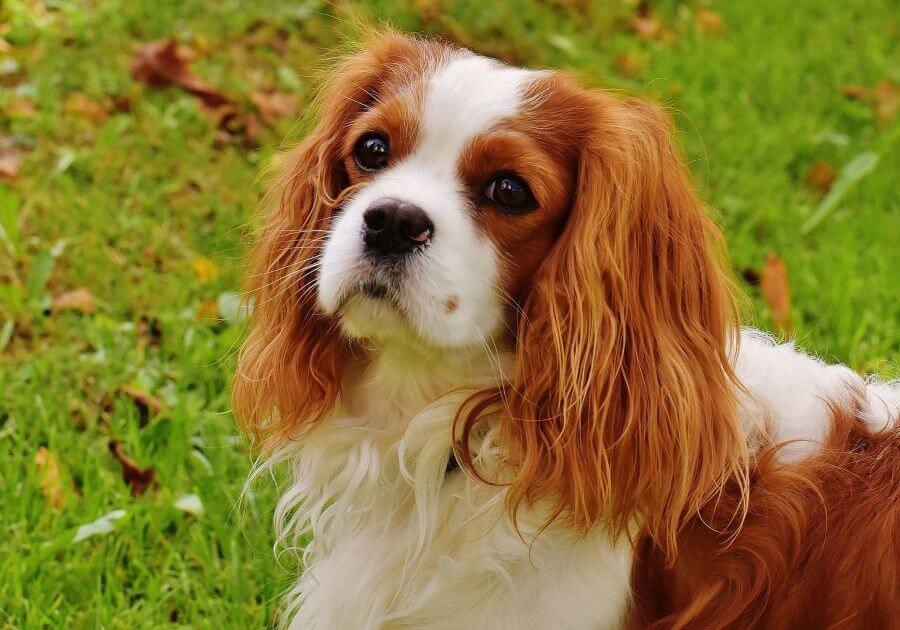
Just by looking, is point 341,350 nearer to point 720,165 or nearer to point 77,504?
point 77,504

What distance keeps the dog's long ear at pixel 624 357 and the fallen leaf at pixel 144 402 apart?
1.54 meters

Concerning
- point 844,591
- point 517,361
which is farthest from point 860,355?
point 517,361

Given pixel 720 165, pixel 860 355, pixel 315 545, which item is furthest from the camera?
pixel 720 165

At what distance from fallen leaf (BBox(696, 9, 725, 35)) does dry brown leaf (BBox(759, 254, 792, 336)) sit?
90.6 inches

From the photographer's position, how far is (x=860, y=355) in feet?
12.4

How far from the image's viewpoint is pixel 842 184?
481 cm

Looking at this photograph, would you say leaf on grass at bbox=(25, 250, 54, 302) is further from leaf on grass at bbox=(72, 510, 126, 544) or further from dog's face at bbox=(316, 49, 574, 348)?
dog's face at bbox=(316, 49, 574, 348)

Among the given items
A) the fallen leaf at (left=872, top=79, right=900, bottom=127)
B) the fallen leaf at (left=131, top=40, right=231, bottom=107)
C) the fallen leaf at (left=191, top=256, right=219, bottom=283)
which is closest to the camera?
the fallen leaf at (left=191, top=256, right=219, bottom=283)

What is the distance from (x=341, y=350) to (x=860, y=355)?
211 cm

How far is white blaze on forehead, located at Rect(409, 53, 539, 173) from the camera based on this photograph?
217 centimetres

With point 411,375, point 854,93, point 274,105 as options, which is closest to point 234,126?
point 274,105

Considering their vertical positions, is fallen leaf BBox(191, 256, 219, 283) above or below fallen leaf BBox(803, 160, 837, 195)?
below

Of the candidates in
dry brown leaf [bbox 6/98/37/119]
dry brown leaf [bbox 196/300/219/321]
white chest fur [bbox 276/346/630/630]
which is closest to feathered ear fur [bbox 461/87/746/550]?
white chest fur [bbox 276/346/630/630]

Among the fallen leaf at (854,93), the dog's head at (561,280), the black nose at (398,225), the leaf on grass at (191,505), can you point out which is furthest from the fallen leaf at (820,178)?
the black nose at (398,225)
